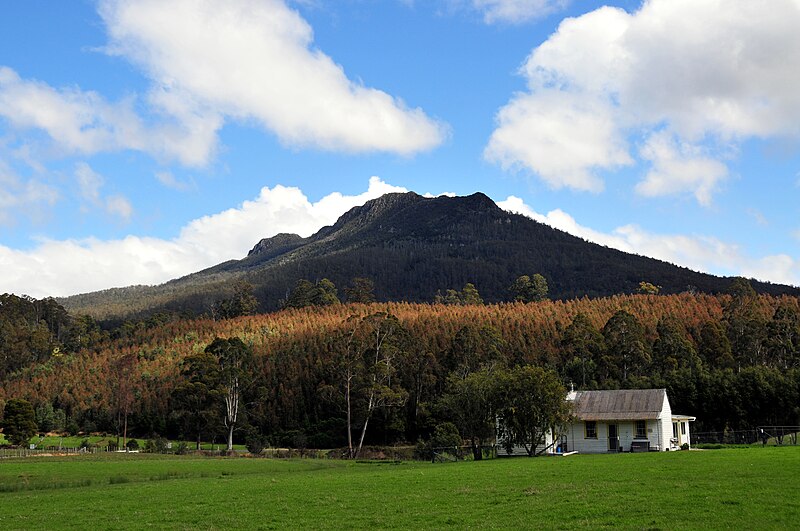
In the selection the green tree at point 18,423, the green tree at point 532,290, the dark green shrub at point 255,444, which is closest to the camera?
the dark green shrub at point 255,444

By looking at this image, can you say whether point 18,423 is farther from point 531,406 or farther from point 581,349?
point 581,349

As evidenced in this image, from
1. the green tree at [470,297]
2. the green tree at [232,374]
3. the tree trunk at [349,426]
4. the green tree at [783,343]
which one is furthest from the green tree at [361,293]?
the green tree at [783,343]

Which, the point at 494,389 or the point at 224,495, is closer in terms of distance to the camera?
the point at 224,495

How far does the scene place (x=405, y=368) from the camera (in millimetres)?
78688

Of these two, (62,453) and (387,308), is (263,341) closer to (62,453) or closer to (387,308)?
(387,308)

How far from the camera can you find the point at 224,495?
25.1 m

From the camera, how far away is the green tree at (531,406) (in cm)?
4647

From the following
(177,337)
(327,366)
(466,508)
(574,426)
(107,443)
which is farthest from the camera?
(177,337)

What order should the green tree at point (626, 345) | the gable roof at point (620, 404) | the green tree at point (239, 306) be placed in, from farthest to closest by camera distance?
the green tree at point (239, 306) → the green tree at point (626, 345) → the gable roof at point (620, 404)

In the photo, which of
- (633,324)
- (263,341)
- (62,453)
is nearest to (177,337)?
(263,341)

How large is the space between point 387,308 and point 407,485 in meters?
84.8

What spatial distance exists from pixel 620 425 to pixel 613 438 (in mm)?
1069

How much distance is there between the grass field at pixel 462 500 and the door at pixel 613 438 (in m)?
20.8

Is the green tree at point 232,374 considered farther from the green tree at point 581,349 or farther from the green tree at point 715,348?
the green tree at point 715,348
